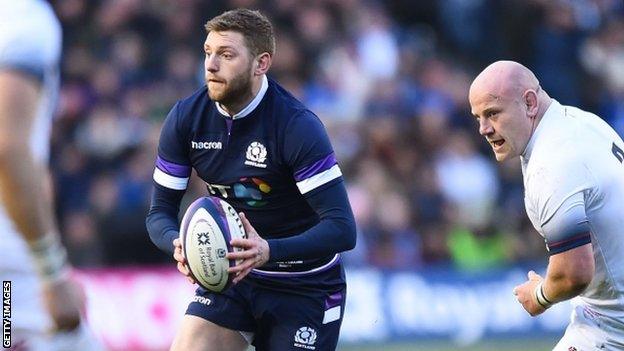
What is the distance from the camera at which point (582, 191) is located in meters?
5.52

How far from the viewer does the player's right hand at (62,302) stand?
4633mm

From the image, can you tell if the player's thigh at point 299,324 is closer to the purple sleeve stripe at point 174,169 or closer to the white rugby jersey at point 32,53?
the purple sleeve stripe at point 174,169

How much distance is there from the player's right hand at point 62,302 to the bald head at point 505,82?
2.27 m

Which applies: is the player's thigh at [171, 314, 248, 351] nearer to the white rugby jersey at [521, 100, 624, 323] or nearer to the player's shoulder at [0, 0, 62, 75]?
the white rugby jersey at [521, 100, 624, 323]

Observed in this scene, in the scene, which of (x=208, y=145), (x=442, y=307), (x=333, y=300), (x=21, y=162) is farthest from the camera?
(x=442, y=307)

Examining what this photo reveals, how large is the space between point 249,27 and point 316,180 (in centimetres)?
90

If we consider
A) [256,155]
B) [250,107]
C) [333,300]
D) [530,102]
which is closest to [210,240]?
[256,155]

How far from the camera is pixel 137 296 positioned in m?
12.5

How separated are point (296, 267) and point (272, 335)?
38cm

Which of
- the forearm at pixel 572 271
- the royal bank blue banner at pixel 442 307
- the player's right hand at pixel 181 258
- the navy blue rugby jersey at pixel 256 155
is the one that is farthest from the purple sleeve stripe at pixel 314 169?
the royal bank blue banner at pixel 442 307

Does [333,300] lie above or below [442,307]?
above

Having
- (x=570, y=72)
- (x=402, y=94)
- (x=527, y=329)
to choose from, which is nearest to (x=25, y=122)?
(x=527, y=329)

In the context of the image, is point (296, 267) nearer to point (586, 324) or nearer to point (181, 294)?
point (586, 324)

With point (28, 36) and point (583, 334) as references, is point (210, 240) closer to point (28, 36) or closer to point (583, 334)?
point (28, 36)
